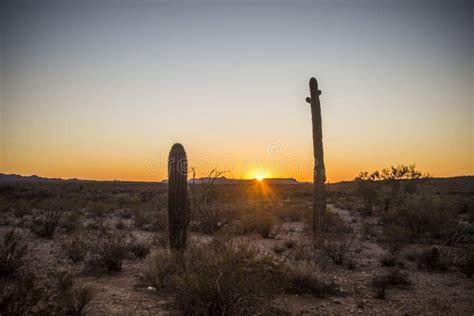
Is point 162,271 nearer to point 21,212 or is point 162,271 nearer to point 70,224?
point 70,224

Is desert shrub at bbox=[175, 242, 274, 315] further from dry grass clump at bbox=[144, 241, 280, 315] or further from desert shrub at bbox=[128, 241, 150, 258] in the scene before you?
desert shrub at bbox=[128, 241, 150, 258]

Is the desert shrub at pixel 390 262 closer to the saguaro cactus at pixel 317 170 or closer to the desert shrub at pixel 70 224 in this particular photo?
the saguaro cactus at pixel 317 170

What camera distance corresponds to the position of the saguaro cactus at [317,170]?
9922mm

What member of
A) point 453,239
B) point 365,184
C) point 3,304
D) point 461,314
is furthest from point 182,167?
point 365,184

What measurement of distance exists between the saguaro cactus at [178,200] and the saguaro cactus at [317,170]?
161 inches

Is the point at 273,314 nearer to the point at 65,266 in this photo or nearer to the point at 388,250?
the point at 65,266

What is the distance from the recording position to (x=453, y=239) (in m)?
10.7

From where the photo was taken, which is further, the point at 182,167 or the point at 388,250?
the point at 388,250

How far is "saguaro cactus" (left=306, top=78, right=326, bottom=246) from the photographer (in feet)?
32.6

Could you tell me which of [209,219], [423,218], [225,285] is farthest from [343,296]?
[423,218]

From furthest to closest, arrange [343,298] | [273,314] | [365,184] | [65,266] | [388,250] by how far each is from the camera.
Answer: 1. [365,184]
2. [388,250]
3. [65,266]
4. [343,298]
5. [273,314]

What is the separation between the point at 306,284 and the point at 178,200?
11.3ft

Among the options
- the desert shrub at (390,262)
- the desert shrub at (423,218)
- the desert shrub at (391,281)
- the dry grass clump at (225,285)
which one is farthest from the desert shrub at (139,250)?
the desert shrub at (423,218)

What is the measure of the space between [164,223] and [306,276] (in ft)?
25.2
